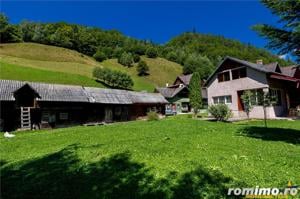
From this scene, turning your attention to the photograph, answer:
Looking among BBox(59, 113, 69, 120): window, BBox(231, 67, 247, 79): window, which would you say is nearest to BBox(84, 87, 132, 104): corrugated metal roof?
BBox(59, 113, 69, 120): window

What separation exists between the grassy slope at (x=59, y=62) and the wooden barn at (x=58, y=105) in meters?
27.8

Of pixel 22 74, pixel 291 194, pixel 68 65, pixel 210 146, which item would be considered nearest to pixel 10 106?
pixel 210 146

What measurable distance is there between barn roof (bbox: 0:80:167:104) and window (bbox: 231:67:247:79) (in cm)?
1463

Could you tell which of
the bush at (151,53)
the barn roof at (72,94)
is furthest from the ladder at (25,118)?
the bush at (151,53)

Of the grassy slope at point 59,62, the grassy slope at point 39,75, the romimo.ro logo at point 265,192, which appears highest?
the grassy slope at point 59,62

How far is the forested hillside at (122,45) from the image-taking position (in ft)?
286

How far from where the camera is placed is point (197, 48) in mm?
117688

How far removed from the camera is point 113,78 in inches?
2542

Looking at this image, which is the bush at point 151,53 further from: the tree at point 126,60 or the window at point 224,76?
the window at point 224,76

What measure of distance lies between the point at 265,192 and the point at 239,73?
1075 inches

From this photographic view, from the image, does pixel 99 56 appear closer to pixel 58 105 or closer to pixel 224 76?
pixel 58 105

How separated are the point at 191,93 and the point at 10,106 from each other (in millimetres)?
25777

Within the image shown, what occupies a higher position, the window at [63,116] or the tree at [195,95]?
the tree at [195,95]

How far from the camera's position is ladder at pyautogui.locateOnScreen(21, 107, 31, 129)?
24.4 meters
